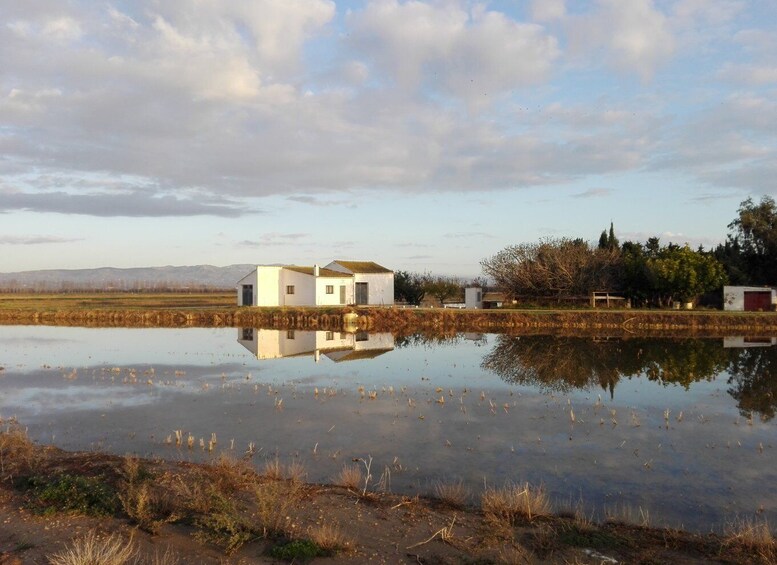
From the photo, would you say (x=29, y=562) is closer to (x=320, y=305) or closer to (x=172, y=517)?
(x=172, y=517)

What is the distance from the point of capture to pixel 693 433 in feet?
40.2

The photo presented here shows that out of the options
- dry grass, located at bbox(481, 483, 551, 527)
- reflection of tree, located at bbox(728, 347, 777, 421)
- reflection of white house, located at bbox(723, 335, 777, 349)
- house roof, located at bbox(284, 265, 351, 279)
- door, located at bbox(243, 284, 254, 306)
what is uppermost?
house roof, located at bbox(284, 265, 351, 279)

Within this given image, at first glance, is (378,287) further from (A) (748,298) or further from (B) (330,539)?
(B) (330,539)

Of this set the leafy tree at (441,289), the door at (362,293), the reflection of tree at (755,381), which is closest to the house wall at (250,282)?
the door at (362,293)

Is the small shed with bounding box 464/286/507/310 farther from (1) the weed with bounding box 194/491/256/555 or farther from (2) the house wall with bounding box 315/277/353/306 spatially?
(1) the weed with bounding box 194/491/256/555

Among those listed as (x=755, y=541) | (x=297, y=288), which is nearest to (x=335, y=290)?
(x=297, y=288)

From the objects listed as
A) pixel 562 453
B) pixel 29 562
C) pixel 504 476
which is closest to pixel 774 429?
pixel 562 453

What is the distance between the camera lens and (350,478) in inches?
332

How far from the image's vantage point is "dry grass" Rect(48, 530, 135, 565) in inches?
211

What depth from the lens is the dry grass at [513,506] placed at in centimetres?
716

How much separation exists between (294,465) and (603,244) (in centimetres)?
4879

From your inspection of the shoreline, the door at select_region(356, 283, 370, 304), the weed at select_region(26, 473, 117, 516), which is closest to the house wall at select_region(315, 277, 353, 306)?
the door at select_region(356, 283, 370, 304)

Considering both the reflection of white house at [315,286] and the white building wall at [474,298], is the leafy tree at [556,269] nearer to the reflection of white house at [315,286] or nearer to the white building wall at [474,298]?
the white building wall at [474,298]

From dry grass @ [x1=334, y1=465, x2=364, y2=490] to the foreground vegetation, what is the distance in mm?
36
